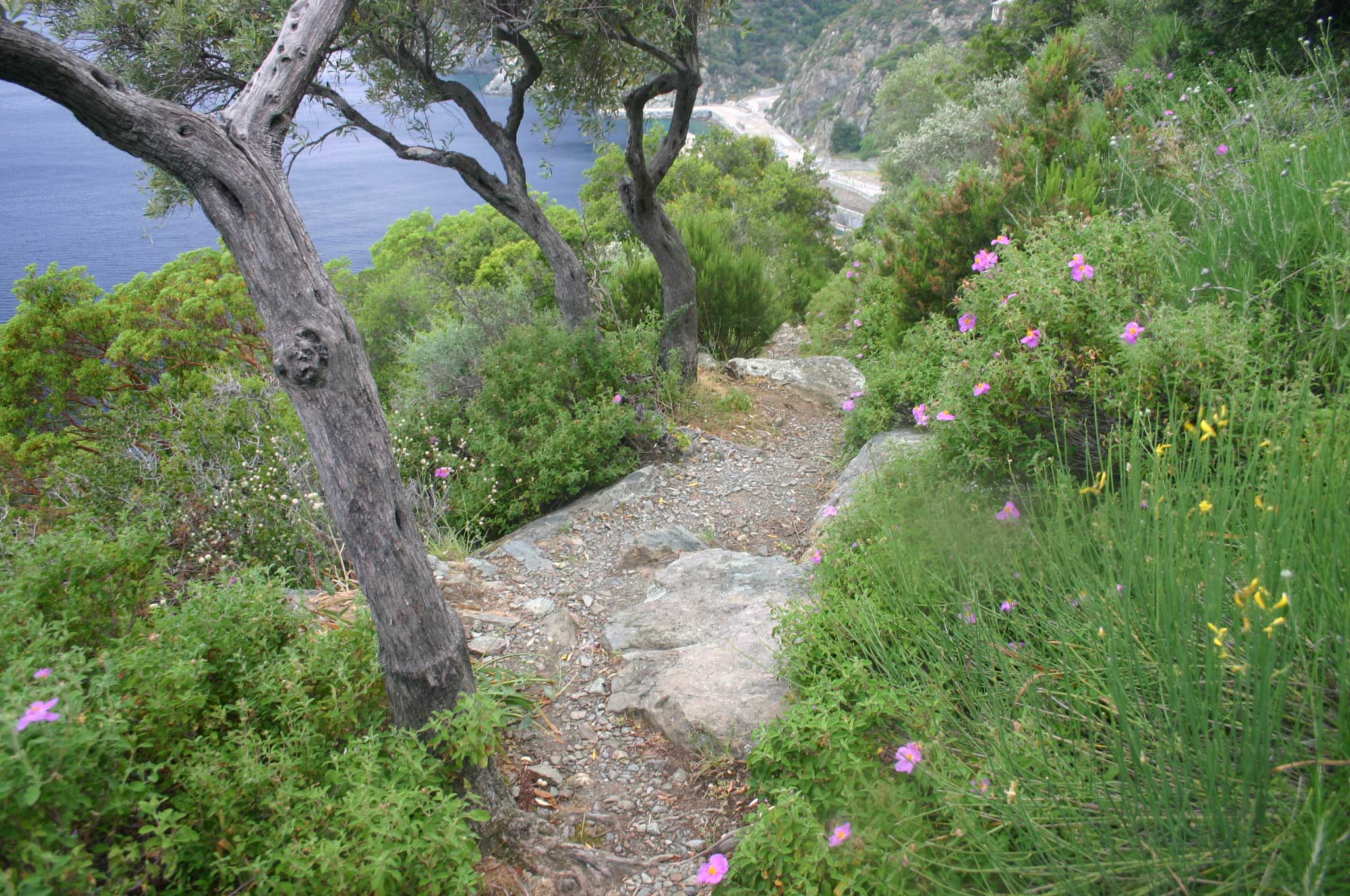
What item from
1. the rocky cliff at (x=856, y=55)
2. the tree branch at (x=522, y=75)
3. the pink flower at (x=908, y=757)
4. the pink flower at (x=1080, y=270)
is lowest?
the pink flower at (x=908, y=757)

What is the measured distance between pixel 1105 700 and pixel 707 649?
1668 mm

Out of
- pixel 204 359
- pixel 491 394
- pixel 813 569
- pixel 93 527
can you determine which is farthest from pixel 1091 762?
pixel 204 359

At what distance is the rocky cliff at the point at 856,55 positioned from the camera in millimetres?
44188

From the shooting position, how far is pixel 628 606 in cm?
383

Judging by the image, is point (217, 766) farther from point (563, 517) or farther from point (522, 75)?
point (522, 75)

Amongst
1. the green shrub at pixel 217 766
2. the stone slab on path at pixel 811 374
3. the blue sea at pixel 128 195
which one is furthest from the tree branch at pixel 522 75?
the green shrub at pixel 217 766

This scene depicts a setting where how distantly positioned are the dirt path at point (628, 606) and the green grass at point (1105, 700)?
36 centimetres

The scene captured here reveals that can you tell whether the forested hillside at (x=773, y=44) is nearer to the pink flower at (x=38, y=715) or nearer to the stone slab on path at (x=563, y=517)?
the stone slab on path at (x=563, y=517)

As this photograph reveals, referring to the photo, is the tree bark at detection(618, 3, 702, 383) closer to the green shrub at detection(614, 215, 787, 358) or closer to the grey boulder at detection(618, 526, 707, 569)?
the green shrub at detection(614, 215, 787, 358)

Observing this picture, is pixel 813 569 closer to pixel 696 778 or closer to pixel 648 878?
pixel 696 778

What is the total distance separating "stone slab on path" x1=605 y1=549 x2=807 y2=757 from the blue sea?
4466mm

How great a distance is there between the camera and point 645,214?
6285mm

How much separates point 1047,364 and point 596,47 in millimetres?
4565

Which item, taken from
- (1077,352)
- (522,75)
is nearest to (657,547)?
(1077,352)
